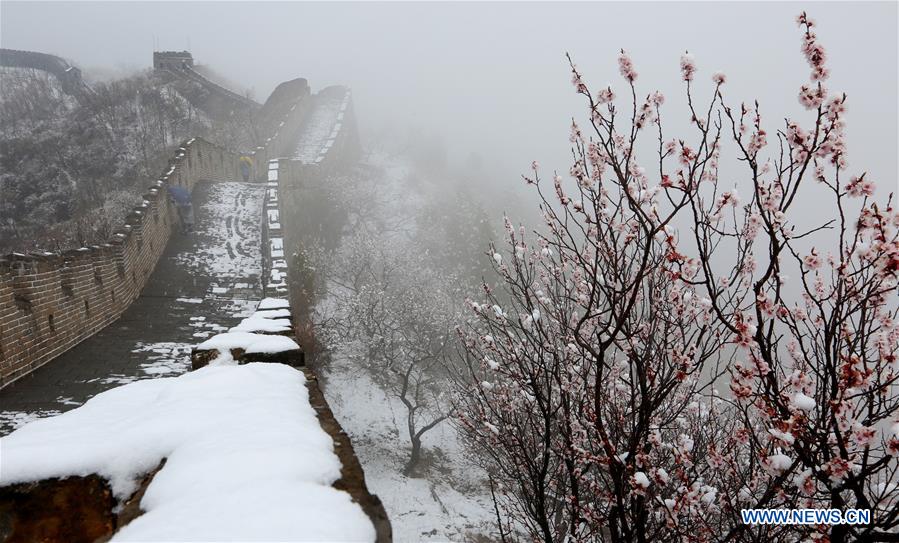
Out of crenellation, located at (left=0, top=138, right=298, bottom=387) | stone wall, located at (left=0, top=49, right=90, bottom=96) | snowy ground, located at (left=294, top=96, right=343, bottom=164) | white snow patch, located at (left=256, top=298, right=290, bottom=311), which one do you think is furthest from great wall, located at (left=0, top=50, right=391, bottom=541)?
stone wall, located at (left=0, top=49, right=90, bottom=96)

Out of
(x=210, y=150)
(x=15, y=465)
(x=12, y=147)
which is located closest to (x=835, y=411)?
(x=15, y=465)

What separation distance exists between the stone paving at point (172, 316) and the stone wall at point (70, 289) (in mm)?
182

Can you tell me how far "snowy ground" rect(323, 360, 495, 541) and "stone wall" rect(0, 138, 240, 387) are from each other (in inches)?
234

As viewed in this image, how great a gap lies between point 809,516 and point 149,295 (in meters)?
10.1

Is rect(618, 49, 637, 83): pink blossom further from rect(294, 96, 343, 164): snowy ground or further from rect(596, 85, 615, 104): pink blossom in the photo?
rect(294, 96, 343, 164): snowy ground

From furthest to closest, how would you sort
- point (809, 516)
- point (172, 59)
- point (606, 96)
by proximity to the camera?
point (172, 59) → point (606, 96) → point (809, 516)

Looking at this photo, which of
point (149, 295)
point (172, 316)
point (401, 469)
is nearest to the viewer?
point (172, 316)

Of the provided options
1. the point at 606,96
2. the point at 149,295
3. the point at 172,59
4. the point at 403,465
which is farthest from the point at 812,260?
the point at 172,59

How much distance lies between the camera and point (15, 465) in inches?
83.0

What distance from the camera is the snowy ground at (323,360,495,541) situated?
11.4 meters

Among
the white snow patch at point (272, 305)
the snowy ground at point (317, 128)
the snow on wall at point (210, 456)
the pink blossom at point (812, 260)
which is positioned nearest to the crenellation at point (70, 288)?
the white snow patch at point (272, 305)

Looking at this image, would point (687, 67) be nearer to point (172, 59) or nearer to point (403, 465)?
point (403, 465)

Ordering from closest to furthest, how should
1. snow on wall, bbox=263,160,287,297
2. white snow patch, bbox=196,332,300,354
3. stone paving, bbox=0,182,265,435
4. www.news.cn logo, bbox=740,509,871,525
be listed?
1. www.news.cn logo, bbox=740,509,871,525
2. white snow patch, bbox=196,332,300,354
3. stone paving, bbox=0,182,265,435
4. snow on wall, bbox=263,160,287,297

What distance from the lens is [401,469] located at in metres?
13.3
